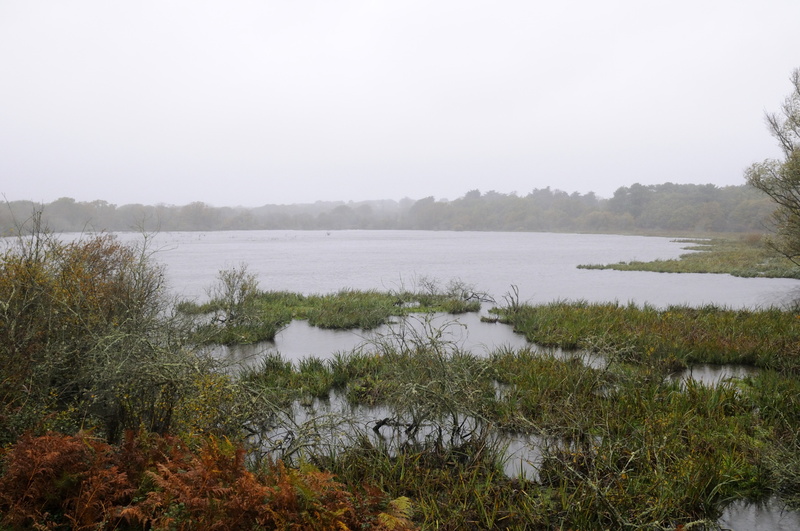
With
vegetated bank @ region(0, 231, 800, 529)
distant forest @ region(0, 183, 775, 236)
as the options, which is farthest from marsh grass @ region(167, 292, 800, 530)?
distant forest @ region(0, 183, 775, 236)

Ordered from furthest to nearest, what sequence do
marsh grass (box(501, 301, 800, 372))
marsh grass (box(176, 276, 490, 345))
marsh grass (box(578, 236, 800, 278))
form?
marsh grass (box(578, 236, 800, 278)) → marsh grass (box(176, 276, 490, 345)) → marsh grass (box(501, 301, 800, 372))

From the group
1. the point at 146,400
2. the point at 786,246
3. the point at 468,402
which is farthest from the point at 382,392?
the point at 786,246

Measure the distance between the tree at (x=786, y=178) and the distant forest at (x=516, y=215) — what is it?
3305 inches

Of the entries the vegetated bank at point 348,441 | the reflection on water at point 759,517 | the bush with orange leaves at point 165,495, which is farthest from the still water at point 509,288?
the bush with orange leaves at point 165,495

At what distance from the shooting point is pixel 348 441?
252 inches

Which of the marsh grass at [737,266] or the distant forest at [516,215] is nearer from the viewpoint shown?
the marsh grass at [737,266]

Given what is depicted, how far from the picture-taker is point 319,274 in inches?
1351

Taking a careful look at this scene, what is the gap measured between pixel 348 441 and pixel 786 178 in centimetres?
1870

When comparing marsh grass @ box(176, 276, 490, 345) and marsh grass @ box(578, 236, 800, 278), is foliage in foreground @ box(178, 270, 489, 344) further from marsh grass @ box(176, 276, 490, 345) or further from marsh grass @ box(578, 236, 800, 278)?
marsh grass @ box(578, 236, 800, 278)

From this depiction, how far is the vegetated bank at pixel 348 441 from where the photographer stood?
155 inches

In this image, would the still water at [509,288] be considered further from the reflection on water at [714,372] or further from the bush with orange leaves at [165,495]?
the bush with orange leaves at [165,495]

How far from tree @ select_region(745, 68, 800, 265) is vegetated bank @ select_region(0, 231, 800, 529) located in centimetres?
1106

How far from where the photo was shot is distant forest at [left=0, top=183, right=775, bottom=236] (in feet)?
337

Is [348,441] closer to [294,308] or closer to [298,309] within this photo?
[298,309]
